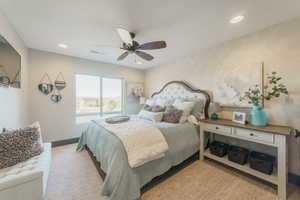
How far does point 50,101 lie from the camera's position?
316 centimetres

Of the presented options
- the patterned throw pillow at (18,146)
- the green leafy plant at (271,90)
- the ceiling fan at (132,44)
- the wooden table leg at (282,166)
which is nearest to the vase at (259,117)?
the green leafy plant at (271,90)

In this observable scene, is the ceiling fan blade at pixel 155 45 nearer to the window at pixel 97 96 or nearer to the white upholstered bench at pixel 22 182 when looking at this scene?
the white upholstered bench at pixel 22 182

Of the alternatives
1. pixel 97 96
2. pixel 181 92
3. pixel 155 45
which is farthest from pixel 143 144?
pixel 97 96

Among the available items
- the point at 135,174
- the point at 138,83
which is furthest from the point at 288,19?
the point at 138,83

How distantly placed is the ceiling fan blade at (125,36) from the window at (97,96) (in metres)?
2.36

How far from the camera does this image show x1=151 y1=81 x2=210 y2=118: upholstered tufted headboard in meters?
2.85

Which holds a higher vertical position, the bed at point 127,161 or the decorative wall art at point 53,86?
the decorative wall art at point 53,86

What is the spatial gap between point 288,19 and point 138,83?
401cm

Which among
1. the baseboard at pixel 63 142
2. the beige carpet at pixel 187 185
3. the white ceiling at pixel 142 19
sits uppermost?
the white ceiling at pixel 142 19

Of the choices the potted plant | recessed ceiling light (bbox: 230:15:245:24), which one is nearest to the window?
recessed ceiling light (bbox: 230:15:245:24)

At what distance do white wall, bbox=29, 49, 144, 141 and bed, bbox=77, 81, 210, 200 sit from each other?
2.85 ft

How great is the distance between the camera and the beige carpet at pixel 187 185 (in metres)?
1.58

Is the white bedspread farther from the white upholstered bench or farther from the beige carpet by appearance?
the white upholstered bench

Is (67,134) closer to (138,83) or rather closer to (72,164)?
(72,164)
